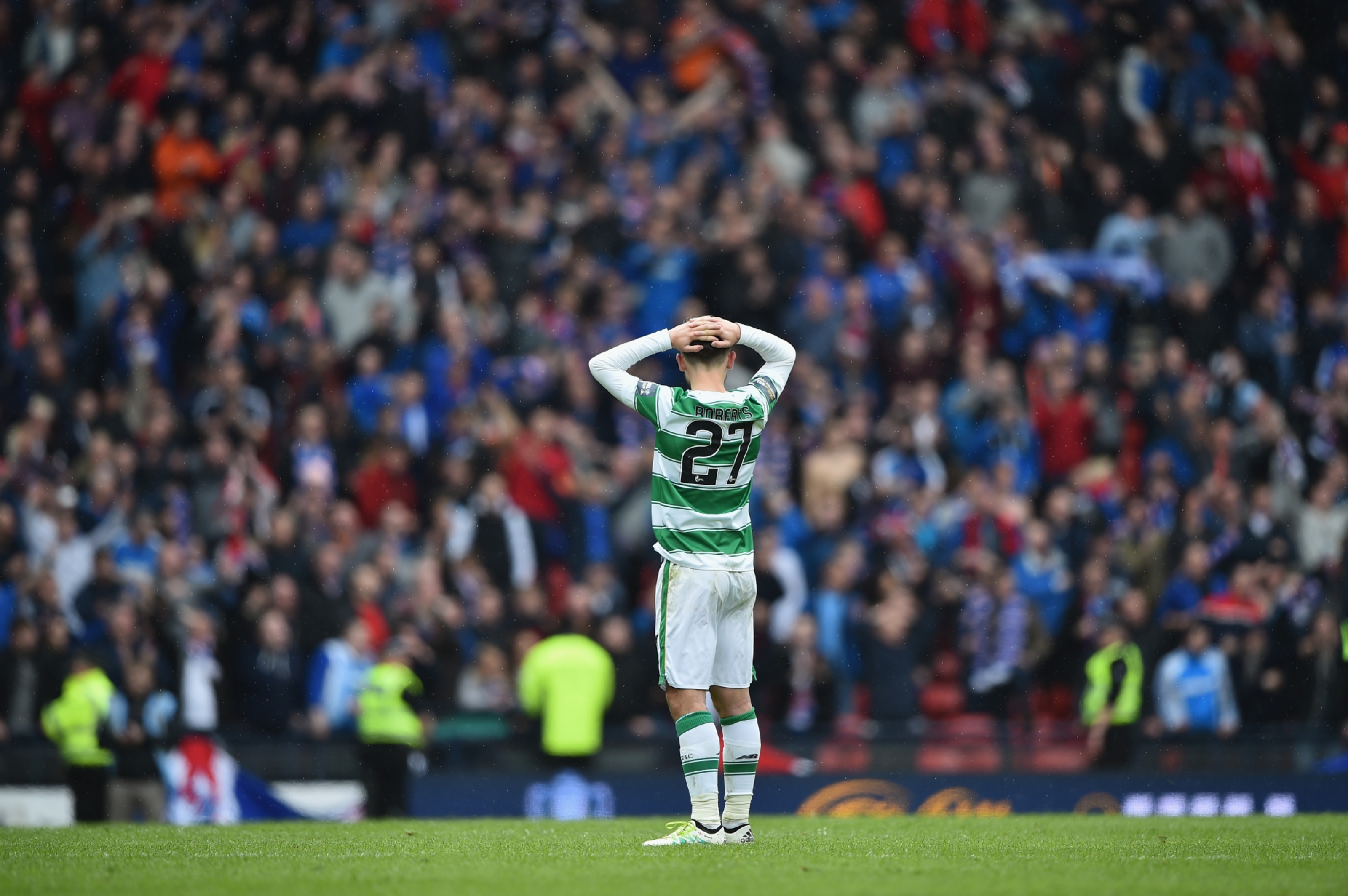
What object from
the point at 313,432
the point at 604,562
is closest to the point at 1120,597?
the point at 604,562

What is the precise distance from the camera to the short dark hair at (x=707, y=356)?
8555mm

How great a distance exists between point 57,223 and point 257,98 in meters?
2.73

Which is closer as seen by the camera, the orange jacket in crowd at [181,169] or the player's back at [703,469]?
the player's back at [703,469]

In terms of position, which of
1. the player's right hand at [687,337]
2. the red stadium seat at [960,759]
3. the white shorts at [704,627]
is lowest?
the red stadium seat at [960,759]

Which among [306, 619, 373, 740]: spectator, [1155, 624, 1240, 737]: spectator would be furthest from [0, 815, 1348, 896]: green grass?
[1155, 624, 1240, 737]: spectator

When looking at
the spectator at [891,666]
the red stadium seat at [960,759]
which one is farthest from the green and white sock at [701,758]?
the spectator at [891,666]

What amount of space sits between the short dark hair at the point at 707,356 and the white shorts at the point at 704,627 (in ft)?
3.26

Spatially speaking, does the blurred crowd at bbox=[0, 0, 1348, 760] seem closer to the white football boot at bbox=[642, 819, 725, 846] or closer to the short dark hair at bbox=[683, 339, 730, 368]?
the white football boot at bbox=[642, 819, 725, 846]

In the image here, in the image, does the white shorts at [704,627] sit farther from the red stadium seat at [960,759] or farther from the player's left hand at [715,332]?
the red stadium seat at [960,759]

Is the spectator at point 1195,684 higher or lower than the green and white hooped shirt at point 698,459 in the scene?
lower

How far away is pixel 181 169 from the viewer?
65.1 ft

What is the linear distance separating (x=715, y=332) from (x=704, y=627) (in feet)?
4.66

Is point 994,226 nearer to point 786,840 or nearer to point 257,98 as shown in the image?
point 257,98

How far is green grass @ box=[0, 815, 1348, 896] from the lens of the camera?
23.3ft
